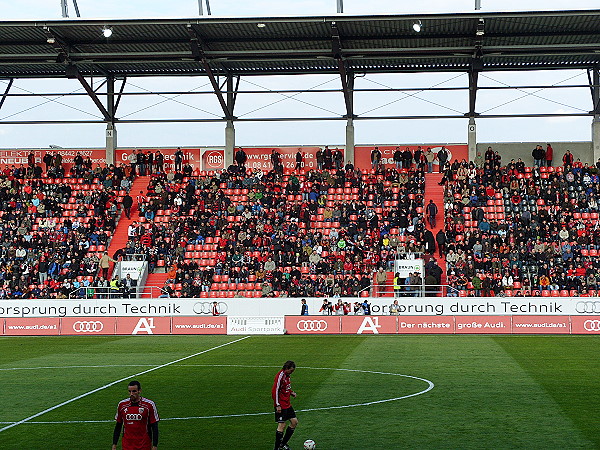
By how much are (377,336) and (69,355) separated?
527 inches

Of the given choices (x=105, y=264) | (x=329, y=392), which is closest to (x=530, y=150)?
(x=105, y=264)

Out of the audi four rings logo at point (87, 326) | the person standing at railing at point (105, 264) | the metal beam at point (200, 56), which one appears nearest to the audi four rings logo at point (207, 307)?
the audi four rings logo at point (87, 326)

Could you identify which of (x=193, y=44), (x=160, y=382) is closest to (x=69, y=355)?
(x=160, y=382)

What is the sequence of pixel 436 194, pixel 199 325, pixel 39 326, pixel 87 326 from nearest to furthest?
1. pixel 199 325
2. pixel 87 326
3. pixel 39 326
4. pixel 436 194

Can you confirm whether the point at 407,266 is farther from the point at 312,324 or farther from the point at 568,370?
A: the point at 568,370

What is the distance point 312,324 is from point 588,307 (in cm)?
1234

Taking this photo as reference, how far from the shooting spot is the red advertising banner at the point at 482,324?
3809 centimetres

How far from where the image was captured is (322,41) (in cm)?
4566

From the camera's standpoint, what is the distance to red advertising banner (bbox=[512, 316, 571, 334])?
125 ft

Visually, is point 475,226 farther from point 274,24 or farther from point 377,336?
point 274,24

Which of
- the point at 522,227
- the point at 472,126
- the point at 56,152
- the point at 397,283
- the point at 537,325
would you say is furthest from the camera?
the point at 56,152

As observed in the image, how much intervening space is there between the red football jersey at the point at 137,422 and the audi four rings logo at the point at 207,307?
30.8m

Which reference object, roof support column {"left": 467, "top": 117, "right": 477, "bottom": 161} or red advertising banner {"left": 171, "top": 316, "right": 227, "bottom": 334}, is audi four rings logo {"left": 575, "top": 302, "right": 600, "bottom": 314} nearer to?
roof support column {"left": 467, "top": 117, "right": 477, "bottom": 161}

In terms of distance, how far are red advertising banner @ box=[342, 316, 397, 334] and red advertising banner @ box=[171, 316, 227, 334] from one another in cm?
559
